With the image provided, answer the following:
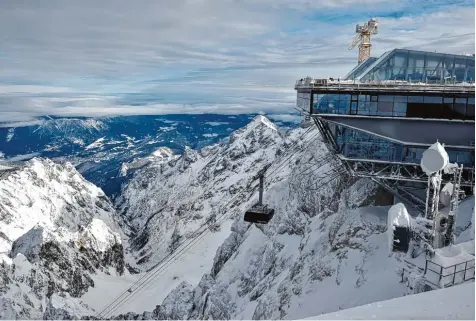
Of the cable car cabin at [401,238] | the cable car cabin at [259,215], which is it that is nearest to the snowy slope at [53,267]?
the cable car cabin at [259,215]

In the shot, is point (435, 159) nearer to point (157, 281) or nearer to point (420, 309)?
point (420, 309)

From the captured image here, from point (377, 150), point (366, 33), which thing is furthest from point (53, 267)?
point (377, 150)

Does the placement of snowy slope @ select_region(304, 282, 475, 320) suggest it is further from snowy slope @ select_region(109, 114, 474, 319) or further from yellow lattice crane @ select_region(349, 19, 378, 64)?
yellow lattice crane @ select_region(349, 19, 378, 64)

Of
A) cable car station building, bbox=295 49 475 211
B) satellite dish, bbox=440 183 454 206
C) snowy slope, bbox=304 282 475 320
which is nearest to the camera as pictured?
snowy slope, bbox=304 282 475 320

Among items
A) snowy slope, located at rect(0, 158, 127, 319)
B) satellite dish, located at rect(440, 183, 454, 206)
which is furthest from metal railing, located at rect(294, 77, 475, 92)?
snowy slope, located at rect(0, 158, 127, 319)

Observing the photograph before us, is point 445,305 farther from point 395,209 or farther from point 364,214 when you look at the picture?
point 364,214

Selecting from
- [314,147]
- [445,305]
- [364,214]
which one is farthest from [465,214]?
[314,147]
